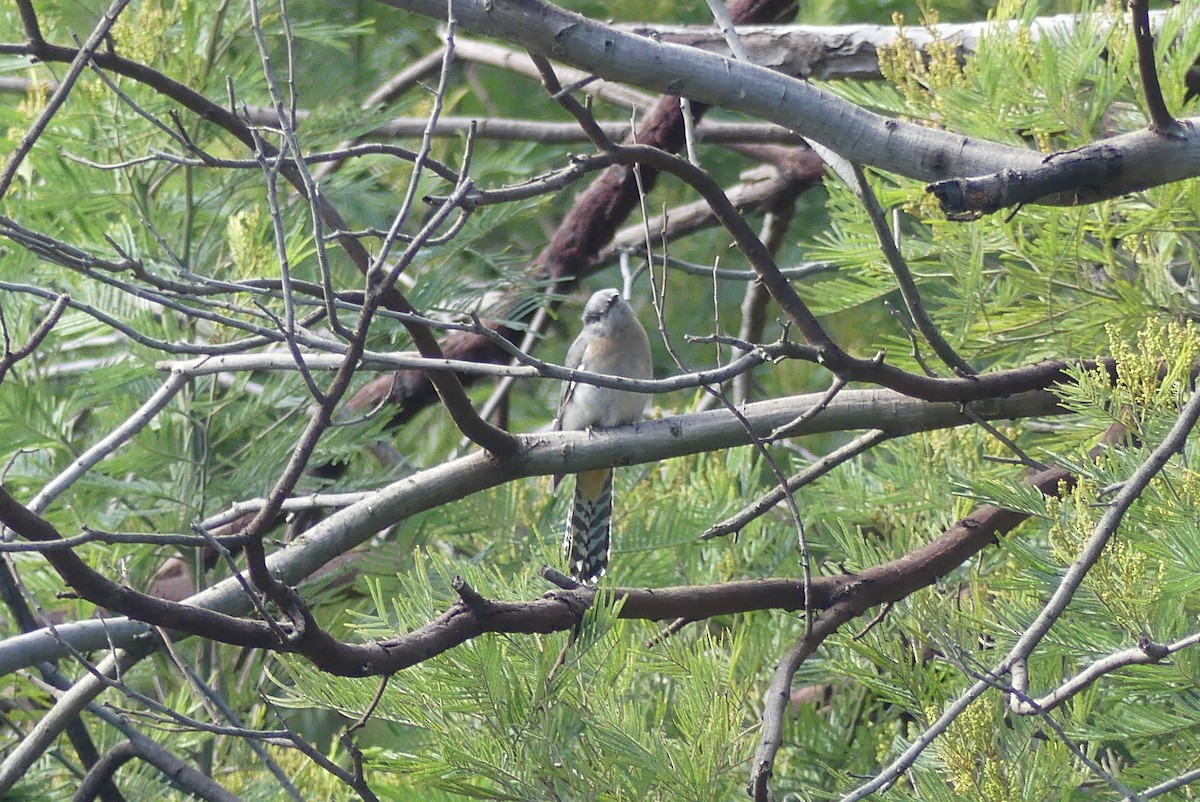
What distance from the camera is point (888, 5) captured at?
7.21 meters

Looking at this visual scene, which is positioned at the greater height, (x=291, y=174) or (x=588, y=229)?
(x=291, y=174)

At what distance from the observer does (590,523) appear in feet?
17.3

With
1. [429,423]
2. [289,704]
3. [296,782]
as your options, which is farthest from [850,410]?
[429,423]

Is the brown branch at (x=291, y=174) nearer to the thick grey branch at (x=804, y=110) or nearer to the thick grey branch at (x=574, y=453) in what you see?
the thick grey branch at (x=574, y=453)

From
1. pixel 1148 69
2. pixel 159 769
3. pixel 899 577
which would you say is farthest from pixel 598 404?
pixel 1148 69

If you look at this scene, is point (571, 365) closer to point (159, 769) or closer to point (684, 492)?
point (684, 492)

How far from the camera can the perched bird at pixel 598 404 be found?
5211mm

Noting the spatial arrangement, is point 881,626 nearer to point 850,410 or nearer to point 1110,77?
point 850,410

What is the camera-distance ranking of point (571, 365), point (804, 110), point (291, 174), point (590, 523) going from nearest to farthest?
point (804, 110) → point (291, 174) → point (590, 523) → point (571, 365)

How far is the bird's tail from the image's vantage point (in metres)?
5.20

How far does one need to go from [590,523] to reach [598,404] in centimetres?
50

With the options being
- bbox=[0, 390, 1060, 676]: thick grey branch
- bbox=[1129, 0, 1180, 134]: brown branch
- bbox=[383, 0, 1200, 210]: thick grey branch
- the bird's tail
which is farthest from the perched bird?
bbox=[1129, 0, 1180, 134]: brown branch

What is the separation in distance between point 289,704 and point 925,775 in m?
1.38

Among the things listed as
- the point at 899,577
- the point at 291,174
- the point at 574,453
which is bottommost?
the point at 899,577
